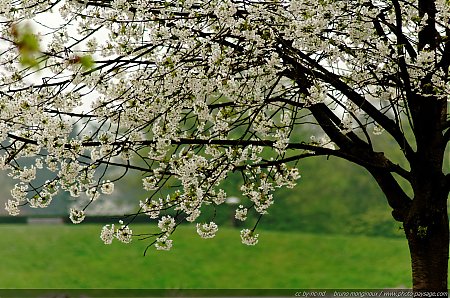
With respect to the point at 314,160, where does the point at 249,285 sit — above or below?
below

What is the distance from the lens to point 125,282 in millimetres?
13664

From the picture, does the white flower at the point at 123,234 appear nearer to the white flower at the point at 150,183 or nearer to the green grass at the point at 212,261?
the white flower at the point at 150,183

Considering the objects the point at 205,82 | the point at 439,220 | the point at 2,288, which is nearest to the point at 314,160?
the point at 2,288

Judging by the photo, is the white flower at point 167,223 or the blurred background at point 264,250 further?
the blurred background at point 264,250

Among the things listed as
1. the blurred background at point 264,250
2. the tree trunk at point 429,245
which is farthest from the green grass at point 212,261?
the tree trunk at point 429,245

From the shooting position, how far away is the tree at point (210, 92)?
2982mm

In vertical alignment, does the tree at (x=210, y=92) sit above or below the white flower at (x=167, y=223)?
above

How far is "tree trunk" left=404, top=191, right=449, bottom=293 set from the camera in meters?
3.66

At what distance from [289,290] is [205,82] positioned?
10.9m

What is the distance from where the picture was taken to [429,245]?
3.68m

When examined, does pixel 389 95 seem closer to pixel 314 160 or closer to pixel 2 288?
pixel 314 160

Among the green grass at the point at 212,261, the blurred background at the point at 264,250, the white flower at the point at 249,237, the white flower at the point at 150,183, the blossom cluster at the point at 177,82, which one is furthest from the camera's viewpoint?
the green grass at the point at 212,261

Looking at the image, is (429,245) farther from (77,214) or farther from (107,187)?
(77,214)

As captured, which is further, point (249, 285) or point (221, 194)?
point (249, 285)
